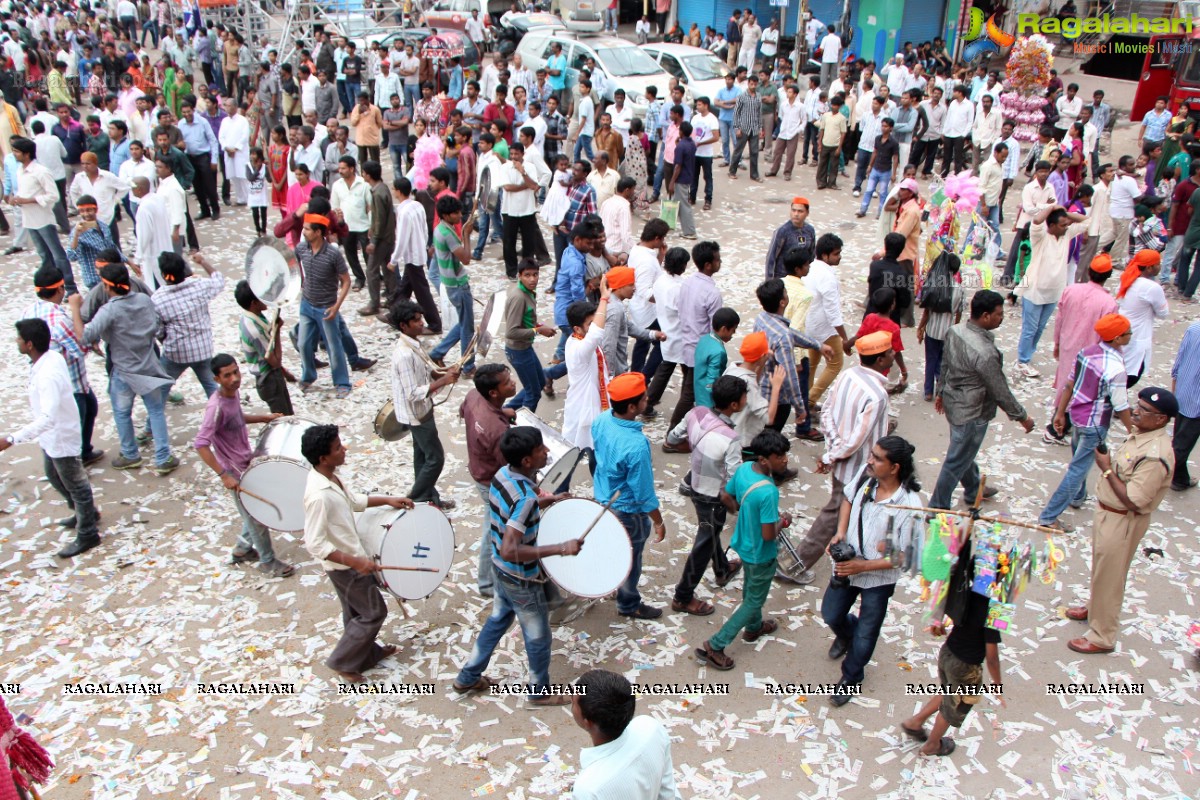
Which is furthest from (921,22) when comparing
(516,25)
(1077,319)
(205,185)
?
(1077,319)

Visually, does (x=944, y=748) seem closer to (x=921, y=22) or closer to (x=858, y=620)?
(x=858, y=620)

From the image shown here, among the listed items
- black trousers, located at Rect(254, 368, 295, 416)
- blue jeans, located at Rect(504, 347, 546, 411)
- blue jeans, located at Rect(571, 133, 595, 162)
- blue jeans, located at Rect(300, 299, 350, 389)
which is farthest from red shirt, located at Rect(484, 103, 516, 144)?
black trousers, located at Rect(254, 368, 295, 416)

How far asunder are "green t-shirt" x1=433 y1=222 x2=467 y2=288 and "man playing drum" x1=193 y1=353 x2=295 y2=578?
9.26ft

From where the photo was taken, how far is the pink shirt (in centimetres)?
750

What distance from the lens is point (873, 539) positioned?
4.79m

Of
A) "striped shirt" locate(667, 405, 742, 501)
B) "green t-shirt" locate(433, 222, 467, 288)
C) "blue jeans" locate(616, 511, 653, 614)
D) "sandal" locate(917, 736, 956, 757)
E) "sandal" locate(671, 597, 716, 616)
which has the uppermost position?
"green t-shirt" locate(433, 222, 467, 288)

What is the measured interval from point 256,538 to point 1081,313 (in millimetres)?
6963

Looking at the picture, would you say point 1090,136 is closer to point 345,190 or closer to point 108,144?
point 345,190

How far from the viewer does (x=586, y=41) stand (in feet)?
63.1

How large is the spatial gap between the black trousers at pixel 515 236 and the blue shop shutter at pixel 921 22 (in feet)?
62.0

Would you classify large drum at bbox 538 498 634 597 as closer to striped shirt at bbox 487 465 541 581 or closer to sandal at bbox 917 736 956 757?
striped shirt at bbox 487 465 541 581

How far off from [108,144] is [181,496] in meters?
8.98

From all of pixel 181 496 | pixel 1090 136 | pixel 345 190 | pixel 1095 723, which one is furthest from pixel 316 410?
pixel 1090 136

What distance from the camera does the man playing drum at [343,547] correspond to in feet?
16.4
